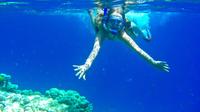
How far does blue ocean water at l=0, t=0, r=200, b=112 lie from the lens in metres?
51.6

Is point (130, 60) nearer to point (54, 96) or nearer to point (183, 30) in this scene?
point (183, 30)

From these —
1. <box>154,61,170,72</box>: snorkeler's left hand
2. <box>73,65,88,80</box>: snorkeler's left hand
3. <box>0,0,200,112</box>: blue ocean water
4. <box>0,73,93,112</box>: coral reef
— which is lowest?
<box>73,65,88,80</box>: snorkeler's left hand

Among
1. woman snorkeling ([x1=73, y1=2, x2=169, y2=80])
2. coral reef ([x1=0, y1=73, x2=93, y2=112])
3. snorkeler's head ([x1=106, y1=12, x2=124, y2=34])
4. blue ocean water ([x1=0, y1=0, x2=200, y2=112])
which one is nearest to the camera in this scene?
woman snorkeling ([x1=73, y1=2, x2=169, y2=80])

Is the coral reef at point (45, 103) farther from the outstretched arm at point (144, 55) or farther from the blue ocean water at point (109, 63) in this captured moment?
the blue ocean water at point (109, 63)

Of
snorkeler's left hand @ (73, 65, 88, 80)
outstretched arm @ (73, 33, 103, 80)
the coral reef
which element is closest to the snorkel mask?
outstretched arm @ (73, 33, 103, 80)

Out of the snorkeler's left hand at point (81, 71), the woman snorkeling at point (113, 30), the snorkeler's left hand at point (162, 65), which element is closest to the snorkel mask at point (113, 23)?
the woman snorkeling at point (113, 30)

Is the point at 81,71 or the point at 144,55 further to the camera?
the point at 144,55

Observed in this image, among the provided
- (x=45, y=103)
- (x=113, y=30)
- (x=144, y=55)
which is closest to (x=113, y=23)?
(x=113, y=30)

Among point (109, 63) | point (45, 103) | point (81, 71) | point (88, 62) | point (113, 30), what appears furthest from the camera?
point (109, 63)

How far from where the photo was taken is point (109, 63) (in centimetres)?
8519

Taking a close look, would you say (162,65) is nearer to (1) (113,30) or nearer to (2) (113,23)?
(1) (113,30)

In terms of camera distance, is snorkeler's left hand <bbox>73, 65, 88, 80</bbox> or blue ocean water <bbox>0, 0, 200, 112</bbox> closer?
snorkeler's left hand <bbox>73, 65, 88, 80</bbox>

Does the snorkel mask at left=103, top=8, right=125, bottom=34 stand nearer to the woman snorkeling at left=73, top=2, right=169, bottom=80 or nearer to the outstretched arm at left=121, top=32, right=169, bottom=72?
the woman snorkeling at left=73, top=2, right=169, bottom=80

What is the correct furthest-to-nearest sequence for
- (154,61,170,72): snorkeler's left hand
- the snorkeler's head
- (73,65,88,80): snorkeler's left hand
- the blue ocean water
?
1. the blue ocean water
2. the snorkeler's head
3. (154,61,170,72): snorkeler's left hand
4. (73,65,88,80): snorkeler's left hand
